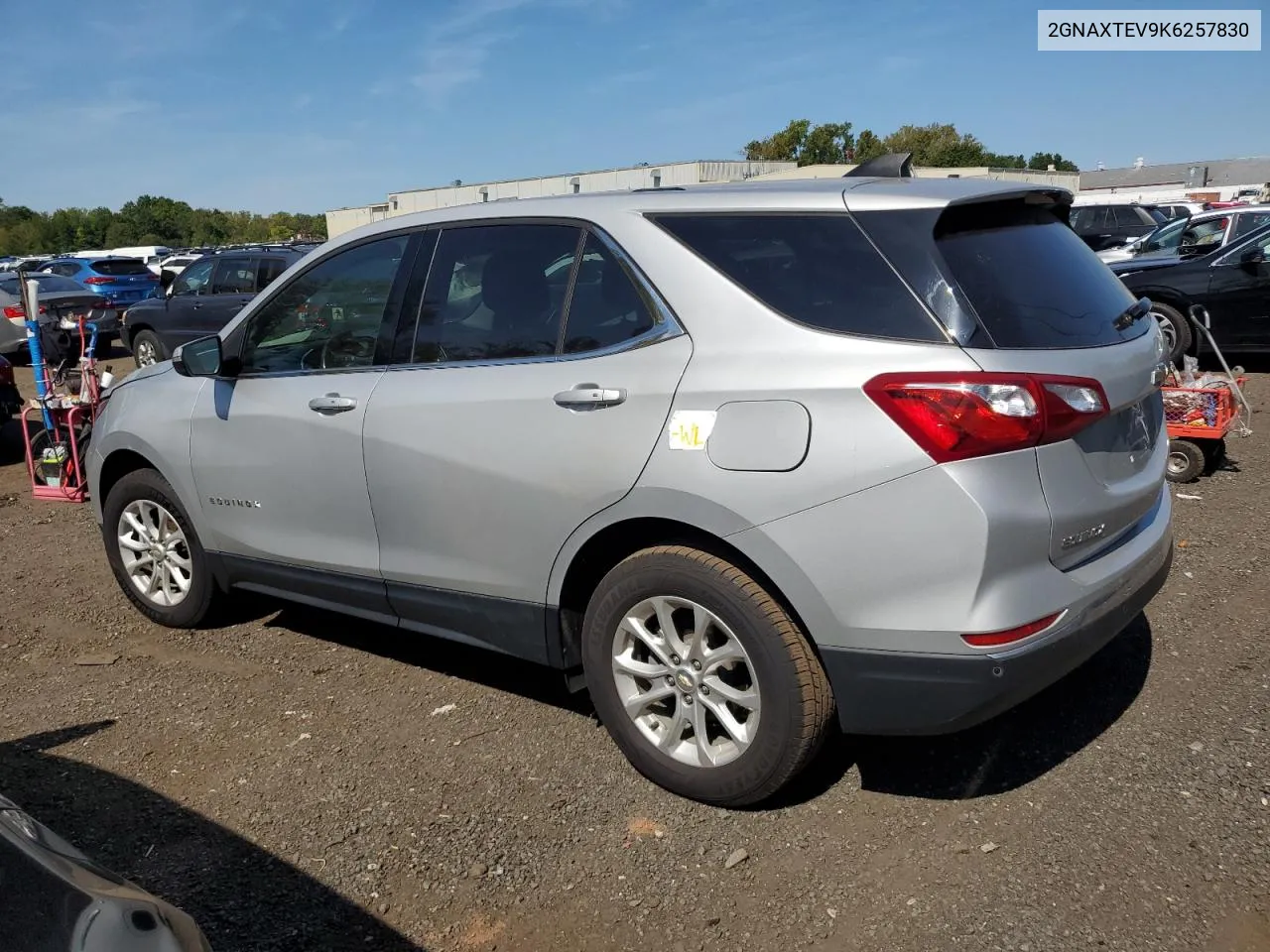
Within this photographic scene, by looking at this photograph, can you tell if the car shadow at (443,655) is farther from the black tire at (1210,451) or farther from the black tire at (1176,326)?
the black tire at (1176,326)

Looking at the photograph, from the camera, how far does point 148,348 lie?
1384 centimetres

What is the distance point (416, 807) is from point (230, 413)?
1.93 meters

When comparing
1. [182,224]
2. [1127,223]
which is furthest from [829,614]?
[182,224]

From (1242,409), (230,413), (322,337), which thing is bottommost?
→ (1242,409)

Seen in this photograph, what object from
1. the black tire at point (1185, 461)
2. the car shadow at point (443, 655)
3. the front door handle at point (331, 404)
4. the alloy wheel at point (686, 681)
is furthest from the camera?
the black tire at point (1185, 461)

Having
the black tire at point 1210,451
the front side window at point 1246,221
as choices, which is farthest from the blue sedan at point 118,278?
the front side window at point 1246,221

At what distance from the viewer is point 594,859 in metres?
2.95

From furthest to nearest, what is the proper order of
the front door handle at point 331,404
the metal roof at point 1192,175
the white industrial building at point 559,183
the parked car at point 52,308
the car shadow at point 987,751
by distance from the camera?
the metal roof at point 1192,175
the white industrial building at point 559,183
the parked car at point 52,308
the front door handle at point 331,404
the car shadow at point 987,751

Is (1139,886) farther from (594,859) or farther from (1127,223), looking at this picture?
(1127,223)

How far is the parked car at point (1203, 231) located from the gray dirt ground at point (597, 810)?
35.6 ft

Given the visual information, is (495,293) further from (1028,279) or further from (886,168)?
(1028,279)

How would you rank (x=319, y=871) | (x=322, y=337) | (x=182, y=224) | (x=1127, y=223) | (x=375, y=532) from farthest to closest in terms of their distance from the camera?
1. (x=182, y=224)
2. (x=1127, y=223)
3. (x=322, y=337)
4. (x=375, y=532)
5. (x=319, y=871)

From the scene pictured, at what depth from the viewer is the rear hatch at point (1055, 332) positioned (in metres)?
2.67

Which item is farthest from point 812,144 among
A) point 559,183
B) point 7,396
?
point 7,396
